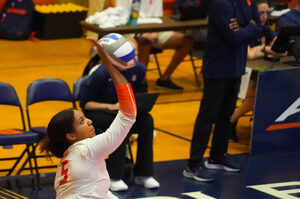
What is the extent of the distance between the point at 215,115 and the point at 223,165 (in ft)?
2.35

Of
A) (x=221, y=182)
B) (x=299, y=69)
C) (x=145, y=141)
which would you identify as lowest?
(x=221, y=182)

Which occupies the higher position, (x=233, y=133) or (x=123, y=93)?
(x=123, y=93)

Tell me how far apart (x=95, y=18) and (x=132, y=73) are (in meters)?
2.95

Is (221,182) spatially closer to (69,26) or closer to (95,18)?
(95,18)

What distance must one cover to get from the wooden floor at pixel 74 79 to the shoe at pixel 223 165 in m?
0.42

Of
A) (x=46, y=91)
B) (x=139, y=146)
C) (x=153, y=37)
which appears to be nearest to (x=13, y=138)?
(x=46, y=91)

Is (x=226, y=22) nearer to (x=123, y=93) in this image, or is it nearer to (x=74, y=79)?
(x=123, y=93)

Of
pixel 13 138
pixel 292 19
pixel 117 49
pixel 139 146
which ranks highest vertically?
pixel 117 49

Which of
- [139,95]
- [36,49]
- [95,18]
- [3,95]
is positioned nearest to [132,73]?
[139,95]

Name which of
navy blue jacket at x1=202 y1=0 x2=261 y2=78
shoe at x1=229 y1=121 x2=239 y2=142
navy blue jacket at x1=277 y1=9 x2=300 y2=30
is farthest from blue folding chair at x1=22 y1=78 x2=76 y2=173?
navy blue jacket at x1=277 y1=9 x2=300 y2=30

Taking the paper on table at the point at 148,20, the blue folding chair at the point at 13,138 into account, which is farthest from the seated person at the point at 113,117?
the paper on table at the point at 148,20

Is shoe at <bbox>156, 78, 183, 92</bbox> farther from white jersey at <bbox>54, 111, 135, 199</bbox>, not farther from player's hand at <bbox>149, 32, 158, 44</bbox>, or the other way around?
white jersey at <bbox>54, 111, 135, 199</bbox>

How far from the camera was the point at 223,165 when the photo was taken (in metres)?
6.80

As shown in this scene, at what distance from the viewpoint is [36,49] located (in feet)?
38.4
